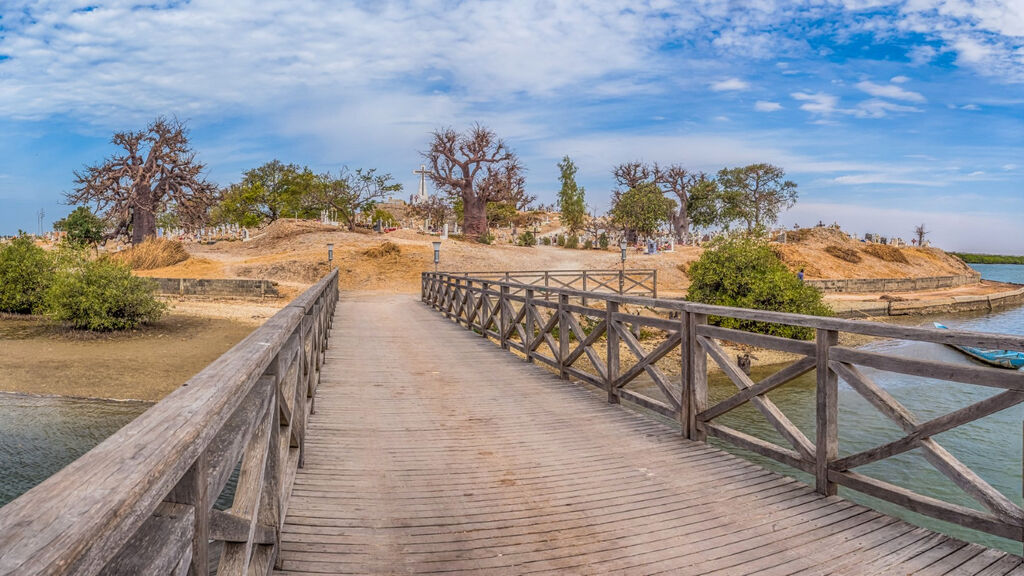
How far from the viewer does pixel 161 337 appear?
51.9ft

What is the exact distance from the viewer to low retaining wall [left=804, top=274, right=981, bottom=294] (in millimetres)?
35625

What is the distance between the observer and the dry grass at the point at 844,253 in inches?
1885

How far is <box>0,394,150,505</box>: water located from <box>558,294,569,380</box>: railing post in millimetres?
5076

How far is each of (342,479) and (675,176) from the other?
58.2m

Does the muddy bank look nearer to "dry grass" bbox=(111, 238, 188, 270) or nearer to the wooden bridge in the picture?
the wooden bridge

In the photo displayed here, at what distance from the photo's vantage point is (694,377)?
4.87 metres

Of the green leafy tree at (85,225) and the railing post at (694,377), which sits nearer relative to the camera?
the railing post at (694,377)

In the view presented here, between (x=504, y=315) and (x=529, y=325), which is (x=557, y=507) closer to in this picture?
(x=529, y=325)

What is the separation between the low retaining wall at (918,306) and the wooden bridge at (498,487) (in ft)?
79.0

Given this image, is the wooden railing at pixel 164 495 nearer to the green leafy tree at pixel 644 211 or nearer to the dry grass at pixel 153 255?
the dry grass at pixel 153 255

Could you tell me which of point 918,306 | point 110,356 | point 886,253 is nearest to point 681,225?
point 886,253

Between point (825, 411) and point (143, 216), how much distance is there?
42.0 metres

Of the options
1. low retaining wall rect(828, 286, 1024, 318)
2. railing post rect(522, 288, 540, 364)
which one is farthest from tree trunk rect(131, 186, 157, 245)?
low retaining wall rect(828, 286, 1024, 318)

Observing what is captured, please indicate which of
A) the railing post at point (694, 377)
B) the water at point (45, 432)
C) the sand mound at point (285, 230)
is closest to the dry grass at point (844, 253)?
the sand mound at point (285, 230)
